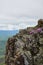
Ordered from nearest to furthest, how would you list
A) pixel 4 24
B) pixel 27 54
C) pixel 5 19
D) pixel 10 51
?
1. pixel 27 54
2. pixel 10 51
3. pixel 4 24
4. pixel 5 19

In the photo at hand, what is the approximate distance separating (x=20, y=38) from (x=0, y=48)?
968 millimetres

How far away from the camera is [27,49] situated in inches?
43.1

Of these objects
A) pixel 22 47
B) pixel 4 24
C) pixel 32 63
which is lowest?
pixel 32 63

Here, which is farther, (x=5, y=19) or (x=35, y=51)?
(x=5, y=19)

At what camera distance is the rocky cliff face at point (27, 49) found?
1062 millimetres

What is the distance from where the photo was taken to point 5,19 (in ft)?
8.38

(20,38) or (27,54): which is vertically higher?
(20,38)

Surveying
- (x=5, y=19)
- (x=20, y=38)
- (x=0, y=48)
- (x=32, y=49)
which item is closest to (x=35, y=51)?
(x=32, y=49)

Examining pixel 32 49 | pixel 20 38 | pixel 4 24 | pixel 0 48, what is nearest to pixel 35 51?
pixel 32 49

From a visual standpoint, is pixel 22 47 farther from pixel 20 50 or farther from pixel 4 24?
pixel 4 24

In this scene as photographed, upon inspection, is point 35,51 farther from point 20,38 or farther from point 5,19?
point 5,19

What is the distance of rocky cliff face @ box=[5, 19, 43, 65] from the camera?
1062 millimetres

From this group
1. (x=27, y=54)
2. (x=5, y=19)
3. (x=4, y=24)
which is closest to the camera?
(x=27, y=54)

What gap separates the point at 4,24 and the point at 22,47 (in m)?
1.33
